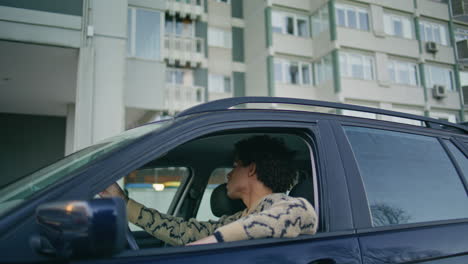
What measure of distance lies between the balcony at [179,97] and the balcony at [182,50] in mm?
1307

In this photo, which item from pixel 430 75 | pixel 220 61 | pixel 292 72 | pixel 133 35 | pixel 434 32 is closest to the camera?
pixel 133 35

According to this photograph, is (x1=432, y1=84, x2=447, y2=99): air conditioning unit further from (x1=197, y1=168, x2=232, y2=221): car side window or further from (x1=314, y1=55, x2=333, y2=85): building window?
(x1=197, y1=168, x2=232, y2=221): car side window

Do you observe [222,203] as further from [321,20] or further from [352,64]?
[321,20]

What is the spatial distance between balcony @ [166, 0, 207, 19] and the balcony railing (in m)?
1.20

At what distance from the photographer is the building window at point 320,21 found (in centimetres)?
1923

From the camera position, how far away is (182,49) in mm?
18922

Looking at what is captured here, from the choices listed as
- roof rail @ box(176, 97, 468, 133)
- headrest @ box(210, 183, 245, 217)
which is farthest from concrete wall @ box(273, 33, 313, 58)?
roof rail @ box(176, 97, 468, 133)

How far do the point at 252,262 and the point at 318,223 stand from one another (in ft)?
1.44

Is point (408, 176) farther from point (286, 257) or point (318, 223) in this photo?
point (286, 257)

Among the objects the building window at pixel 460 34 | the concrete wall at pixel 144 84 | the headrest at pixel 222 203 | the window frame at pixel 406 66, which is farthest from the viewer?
the building window at pixel 460 34

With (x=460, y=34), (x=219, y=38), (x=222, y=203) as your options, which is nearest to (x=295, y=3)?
(x=219, y=38)

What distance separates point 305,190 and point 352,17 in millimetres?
19490

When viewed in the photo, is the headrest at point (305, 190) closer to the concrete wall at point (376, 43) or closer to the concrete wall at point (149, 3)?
the concrete wall at point (149, 3)

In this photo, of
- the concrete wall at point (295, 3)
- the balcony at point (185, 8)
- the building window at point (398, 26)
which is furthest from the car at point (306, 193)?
the building window at point (398, 26)
